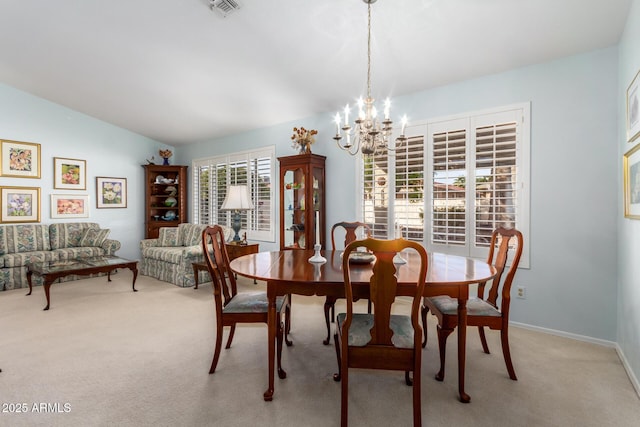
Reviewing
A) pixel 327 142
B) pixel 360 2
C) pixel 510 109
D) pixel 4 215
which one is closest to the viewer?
pixel 360 2

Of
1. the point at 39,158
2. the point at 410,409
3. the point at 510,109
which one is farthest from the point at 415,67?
the point at 39,158

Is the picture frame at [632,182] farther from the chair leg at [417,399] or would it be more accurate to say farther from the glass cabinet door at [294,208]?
the glass cabinet door at [294,208]

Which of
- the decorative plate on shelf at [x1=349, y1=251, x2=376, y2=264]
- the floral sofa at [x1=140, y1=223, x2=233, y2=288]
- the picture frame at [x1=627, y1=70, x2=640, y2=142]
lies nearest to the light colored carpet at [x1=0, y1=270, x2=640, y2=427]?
the decorative plate on shelf at [x1=349, y1=251, x2=376, y2=264]

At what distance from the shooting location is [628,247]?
7.52ft

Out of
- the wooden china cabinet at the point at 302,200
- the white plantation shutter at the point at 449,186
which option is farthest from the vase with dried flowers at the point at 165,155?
the white plantation shutter at the point at 449,186

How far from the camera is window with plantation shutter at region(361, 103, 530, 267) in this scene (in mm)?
3064

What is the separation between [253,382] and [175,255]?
3.10m

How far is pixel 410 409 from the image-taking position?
1.83 m

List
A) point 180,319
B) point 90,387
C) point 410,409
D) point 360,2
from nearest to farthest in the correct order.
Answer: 1. point 410,409
2. point 90,387
3. point 360,2
4. point 180,319

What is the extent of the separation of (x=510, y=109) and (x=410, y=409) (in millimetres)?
2820

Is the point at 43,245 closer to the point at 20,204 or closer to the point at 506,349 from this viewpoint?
the point at 20,204

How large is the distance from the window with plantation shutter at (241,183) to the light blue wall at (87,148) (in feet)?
3.90

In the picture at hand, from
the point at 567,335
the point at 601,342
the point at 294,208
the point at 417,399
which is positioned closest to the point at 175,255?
the point at 294,208

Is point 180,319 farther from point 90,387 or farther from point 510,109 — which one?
point 510,109
